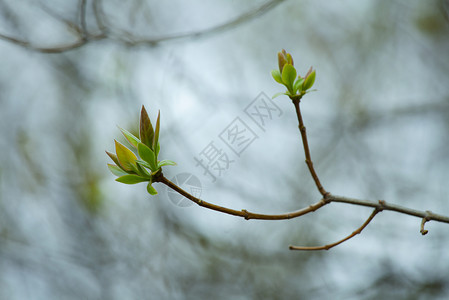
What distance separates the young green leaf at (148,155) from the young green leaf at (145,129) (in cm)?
2

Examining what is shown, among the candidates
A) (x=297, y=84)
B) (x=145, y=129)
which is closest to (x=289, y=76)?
(x=297, y=84)

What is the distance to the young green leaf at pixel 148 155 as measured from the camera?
0.50 m

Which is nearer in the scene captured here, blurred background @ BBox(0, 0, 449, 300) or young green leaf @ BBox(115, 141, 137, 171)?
young green leaf @ BBox(115, 141, 137, 171)

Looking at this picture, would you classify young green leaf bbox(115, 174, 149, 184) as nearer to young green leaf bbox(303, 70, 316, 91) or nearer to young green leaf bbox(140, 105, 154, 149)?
young green leaf bbox(140, 105, 154, 149)

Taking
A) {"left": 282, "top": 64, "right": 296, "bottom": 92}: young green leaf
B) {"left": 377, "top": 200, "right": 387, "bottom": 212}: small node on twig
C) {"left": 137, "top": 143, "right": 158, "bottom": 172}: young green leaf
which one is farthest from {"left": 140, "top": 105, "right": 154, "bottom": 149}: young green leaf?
{"left": 377, "top": 200, "right": 387, "bottom": 212}: small node on twig

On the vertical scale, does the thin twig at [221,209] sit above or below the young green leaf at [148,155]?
below

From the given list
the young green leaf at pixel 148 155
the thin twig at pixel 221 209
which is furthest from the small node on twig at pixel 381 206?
the young green leaf at pixel 148 155

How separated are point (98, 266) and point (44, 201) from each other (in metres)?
0.48

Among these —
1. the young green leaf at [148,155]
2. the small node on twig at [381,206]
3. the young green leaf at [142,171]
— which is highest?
the young green leaf at [148,155]

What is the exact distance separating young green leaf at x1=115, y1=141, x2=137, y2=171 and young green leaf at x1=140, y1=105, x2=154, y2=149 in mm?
25

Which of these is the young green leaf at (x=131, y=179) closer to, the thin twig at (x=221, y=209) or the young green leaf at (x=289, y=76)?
the thin twig at (x=221, y=209)

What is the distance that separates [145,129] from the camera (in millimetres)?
519

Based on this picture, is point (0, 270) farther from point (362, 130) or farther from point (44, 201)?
point (362, 130)

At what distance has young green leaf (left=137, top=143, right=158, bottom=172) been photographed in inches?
19.7
